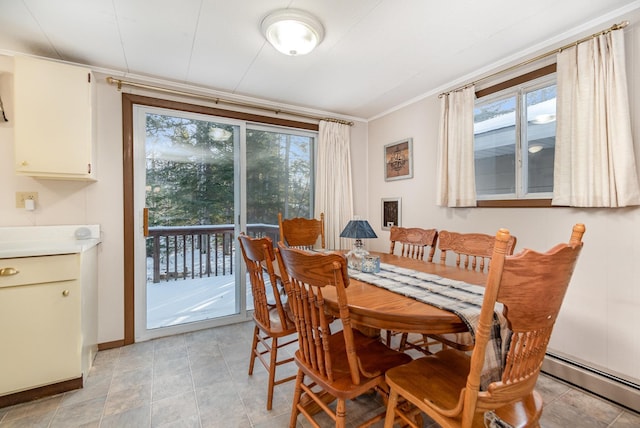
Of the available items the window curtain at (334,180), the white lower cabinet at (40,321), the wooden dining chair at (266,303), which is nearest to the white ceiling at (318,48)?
the window curtain at (334,180)

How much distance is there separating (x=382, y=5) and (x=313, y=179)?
2.11 meters

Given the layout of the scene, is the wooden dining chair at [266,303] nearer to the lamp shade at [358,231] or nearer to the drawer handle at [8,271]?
the lamp shade at [358,231]

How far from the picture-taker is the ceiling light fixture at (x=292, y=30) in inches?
69.4

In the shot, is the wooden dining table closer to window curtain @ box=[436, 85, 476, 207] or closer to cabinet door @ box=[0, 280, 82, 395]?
window curtain @ box=[436, 85, 476, 207]

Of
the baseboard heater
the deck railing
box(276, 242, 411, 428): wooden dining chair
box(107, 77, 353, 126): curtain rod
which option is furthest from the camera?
the deck railing

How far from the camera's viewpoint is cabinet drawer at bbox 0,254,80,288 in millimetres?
1739

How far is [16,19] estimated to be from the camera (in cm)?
181

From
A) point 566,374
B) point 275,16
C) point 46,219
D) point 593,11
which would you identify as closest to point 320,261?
point 275,16

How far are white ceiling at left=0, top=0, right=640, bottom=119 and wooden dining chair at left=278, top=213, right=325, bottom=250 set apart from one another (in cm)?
137

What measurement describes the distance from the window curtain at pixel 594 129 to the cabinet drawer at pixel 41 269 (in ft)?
11.0

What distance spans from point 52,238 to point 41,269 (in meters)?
0.57

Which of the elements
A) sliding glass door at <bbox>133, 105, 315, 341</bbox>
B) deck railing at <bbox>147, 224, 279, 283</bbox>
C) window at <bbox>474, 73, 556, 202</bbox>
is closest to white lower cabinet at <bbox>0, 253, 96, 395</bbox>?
sliding glass door at <bbox>133, 105, 315, 341</bbox>

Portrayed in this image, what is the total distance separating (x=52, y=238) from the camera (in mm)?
2246

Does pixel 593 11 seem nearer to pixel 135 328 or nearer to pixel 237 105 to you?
pixel 237 105
